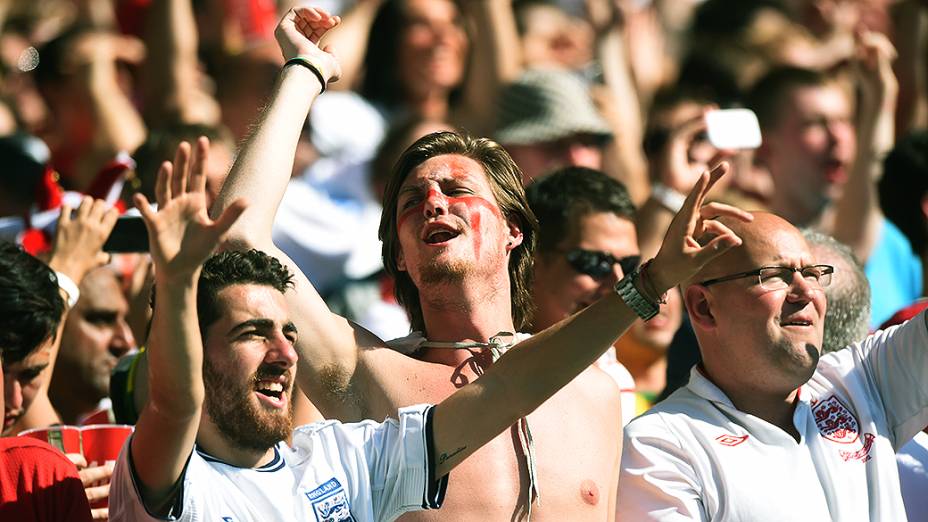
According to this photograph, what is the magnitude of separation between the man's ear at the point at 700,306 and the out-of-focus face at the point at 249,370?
52.9 inches

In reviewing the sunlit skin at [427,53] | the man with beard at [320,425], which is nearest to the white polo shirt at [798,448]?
the man with beard at [320,425]

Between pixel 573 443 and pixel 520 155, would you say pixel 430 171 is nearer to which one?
pixel 573 443

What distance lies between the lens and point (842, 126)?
23.0ft

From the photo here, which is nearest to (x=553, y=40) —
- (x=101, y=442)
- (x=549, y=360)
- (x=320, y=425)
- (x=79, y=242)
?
(x=79, y=242)

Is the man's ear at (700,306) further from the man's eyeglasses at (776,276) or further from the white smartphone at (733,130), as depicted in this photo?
the white smartphone at (733,130)

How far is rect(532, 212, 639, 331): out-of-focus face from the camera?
16.9ft

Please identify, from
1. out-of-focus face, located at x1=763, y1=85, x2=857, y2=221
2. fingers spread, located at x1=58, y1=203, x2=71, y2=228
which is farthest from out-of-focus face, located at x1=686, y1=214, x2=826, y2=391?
out-of-focus face, located at x1=763, y1=85, x2=857, y2=221

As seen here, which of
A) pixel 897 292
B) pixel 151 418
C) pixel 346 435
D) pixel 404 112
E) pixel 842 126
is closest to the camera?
pixel 151 418

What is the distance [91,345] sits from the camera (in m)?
5.24

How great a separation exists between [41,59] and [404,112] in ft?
5.84

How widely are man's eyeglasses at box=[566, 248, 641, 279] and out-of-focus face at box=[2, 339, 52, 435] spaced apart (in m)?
1.82

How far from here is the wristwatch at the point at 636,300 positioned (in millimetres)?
3430

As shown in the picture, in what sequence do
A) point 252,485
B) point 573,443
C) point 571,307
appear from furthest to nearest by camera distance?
point 571,307 → point 573,443 → point 252,485

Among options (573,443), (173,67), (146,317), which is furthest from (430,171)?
(173,67)
